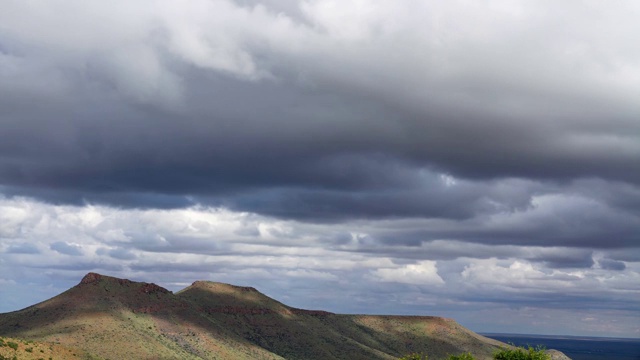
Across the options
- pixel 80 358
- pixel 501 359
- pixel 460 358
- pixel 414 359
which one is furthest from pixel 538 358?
pixel 80 358

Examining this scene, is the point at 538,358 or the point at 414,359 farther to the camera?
the point at 538,358

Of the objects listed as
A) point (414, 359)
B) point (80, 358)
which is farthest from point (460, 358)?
point (80, 358)

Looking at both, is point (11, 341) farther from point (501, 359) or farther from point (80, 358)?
point (501, 359)

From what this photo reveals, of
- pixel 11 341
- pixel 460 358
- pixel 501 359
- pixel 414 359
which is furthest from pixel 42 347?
pixel 501 359

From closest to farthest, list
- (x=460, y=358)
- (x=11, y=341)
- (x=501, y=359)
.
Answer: (x=11, y=341) → (x=460, y=358) → (x=501, y=359)

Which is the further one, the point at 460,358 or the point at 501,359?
the point at 501,359

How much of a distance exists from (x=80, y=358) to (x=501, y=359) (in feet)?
277

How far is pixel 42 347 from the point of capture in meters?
144

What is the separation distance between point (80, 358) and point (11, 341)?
62.1ft

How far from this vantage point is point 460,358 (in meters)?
148

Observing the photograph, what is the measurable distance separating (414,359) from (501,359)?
3075 cm

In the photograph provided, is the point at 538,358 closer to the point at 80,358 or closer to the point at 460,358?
the point at 460,358

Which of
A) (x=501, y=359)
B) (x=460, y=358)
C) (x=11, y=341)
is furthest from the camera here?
(x=501, y=359)

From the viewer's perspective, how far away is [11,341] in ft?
449
